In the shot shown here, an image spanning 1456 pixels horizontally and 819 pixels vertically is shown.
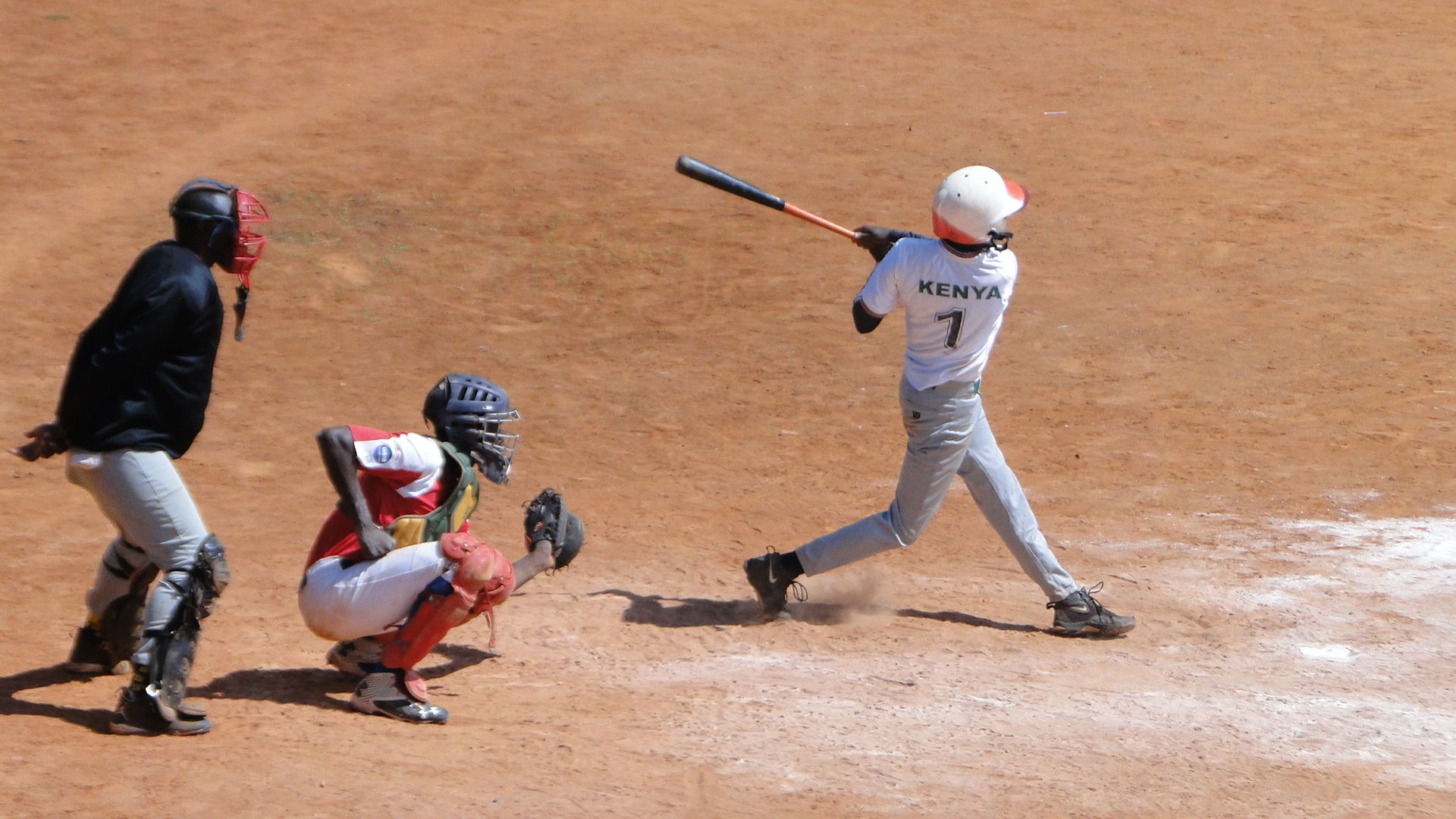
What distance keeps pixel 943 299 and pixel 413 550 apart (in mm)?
2385

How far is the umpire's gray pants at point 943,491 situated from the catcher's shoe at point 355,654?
6.35ft

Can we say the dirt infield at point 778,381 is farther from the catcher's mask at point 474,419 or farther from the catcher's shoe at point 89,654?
the catcher's mask at point 474,419

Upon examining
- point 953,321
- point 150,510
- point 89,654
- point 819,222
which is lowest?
point 89,654

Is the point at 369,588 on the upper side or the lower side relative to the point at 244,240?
lower

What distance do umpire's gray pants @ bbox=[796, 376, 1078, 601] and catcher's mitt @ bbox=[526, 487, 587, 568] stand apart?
127 cm

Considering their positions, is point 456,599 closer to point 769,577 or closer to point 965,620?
point 769,577

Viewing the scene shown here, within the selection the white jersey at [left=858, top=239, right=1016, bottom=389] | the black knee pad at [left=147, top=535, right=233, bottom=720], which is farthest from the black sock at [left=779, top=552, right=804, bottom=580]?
the black knee pad at [left=147, top=535, right=233, bottom=720]

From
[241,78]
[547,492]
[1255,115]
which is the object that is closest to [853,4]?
[1255,115]

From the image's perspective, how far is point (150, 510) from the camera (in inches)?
185

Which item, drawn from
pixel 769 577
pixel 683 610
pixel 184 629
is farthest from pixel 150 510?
pixel 769 577

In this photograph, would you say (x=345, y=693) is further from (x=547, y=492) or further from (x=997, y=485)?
(x=997, y=485)

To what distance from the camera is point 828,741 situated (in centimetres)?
499

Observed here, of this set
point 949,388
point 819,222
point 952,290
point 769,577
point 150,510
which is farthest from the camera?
point 819,222

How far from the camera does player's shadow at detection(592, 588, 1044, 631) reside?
6352 mm
